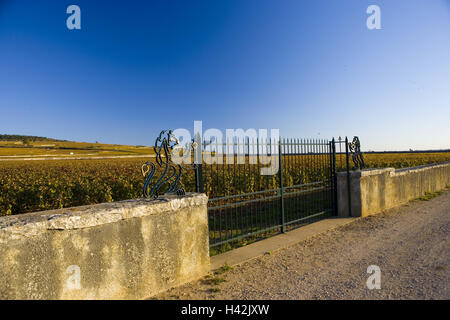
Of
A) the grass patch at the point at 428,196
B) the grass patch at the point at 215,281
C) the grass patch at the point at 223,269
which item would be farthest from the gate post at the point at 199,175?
the grass patch at the point at 428,196

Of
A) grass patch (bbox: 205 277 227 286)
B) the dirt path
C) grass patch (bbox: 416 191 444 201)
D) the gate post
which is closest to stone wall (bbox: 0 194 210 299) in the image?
grass patch (bbox: 205 277 227 286)

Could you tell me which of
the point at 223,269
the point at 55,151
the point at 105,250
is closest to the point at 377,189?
the point at 223,269

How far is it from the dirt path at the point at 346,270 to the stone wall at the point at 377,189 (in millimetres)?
1288

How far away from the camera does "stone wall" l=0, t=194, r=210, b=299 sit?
2.29 metres

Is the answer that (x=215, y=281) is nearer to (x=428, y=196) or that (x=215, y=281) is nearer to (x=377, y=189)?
(x=377, y=189)

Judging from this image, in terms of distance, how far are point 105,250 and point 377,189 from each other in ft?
25.6

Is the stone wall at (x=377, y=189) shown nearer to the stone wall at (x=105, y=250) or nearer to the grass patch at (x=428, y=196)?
the grass patch at (x=428, y=196)

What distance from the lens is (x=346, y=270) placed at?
403 centimetres

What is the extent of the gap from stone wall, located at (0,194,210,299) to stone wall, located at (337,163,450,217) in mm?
5216

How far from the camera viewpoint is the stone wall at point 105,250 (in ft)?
7.50

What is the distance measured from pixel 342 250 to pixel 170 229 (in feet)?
11.0
